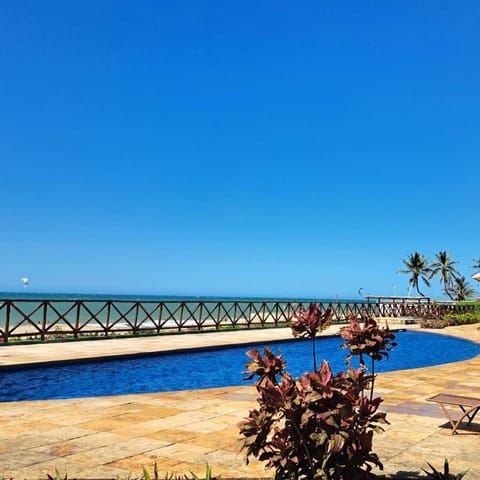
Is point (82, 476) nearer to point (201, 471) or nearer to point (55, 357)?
point (201, 471)

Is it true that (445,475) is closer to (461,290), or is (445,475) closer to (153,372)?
(153,372)

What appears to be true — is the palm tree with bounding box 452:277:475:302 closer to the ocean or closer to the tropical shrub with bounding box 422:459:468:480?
the ocean

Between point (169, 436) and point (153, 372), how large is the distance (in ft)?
20.3

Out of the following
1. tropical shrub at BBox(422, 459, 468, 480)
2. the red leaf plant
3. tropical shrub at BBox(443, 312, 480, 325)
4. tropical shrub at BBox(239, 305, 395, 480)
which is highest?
the red leaf plant

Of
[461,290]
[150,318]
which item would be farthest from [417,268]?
[150,318]

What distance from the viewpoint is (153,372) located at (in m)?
11.7

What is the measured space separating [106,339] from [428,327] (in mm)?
18717

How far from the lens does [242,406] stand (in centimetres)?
739

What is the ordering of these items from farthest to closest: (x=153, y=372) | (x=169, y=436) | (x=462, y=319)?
(x=462, y=319), (x=153, y=372), (x=169, y=436)

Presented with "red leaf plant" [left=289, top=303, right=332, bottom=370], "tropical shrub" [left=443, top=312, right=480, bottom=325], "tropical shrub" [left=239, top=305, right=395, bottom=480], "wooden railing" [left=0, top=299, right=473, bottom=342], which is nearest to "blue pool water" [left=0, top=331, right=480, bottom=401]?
"wooden railing" [left=0, top=299, right=473, bottom=342]

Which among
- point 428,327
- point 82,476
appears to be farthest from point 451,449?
point 428,327

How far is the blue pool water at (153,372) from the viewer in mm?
9571

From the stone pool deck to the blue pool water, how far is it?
194 cm

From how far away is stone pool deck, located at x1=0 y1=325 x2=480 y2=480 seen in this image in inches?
180
